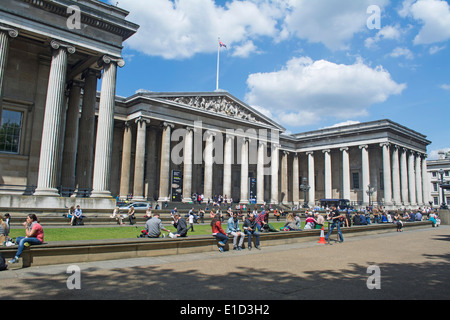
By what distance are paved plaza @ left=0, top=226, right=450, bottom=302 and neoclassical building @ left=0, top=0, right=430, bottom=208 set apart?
14.7m

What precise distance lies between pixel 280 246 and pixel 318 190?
50.9 meters

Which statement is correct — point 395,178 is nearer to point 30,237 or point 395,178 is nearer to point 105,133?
point 105,133

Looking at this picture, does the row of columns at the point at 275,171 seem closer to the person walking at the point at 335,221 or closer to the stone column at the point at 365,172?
the stone column at the point at 365,172

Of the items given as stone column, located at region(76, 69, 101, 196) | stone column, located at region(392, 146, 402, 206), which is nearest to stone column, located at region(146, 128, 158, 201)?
stone column, located at region(76, 69, 101, 196)

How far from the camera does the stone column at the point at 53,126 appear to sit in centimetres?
2212

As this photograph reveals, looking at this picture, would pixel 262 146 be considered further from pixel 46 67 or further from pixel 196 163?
pixel 46 67

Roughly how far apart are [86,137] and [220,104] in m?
25.2

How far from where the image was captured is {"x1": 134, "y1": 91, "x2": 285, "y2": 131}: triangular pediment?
143 ft

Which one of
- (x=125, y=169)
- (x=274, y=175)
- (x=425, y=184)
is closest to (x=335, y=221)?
(x=125, y=169)

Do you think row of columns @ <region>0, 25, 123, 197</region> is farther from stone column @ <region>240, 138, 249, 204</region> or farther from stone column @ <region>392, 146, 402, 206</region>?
stone column @ <region>392, 146, 402, 206</region>

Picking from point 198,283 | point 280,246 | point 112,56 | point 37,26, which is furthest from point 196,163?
point 198,283

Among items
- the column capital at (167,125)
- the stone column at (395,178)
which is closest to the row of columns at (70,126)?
the column capital at (167,125)

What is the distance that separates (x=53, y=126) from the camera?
2259 cm

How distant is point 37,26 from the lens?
890 inches
